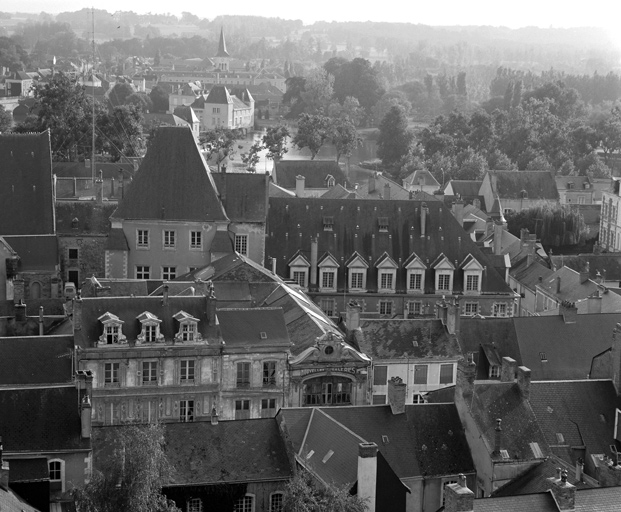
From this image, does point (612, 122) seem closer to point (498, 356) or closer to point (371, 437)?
point (498, 356)

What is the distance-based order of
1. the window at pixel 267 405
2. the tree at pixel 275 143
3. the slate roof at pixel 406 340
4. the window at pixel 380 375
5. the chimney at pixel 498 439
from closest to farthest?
the chimney at pixel 498 439 < the window at pixel 267 405 < the window at pixel 380 375 < the slate roof at pixel 406 340 < the tree at pixel 275 143

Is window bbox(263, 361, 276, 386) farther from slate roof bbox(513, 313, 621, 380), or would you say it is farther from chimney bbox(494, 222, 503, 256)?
chimney bbox(494, 222, 503, 256)

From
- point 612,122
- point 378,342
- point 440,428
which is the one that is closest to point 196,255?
point 378,342

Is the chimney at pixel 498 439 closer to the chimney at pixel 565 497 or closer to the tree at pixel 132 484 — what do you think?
the chimney at pixel 565 497

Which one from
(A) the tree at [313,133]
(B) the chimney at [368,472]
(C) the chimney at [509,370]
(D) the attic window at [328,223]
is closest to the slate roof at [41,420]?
(B) the chimney at [368,472]

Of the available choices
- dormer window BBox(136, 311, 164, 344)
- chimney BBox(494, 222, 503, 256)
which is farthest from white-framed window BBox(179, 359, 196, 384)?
chimney BBox(494, 222, 503, 256)

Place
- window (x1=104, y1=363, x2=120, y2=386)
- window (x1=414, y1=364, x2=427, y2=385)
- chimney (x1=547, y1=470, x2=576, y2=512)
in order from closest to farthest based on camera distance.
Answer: chimney (x1=547, y1=470, x2=576, y2=512) < window (x1=104, y1=363, x2=120, y2=386) < window (x1=414, y1=364, x2=427, y2=385)
